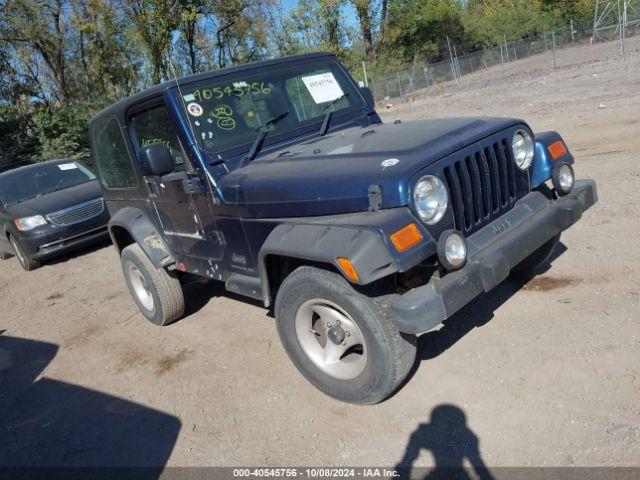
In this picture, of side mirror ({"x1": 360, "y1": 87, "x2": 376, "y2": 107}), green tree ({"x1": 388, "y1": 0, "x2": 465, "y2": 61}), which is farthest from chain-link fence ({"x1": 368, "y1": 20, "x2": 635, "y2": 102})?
side mirror ({"x1": 360, "y1": 87, "x2": 376, "y2": 107})

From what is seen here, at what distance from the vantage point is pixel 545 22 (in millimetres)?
40250

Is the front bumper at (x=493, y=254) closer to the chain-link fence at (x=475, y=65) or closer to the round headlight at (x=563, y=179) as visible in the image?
the round headlight at (x=563, y=179)

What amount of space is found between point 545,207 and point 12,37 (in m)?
Result: 25.4

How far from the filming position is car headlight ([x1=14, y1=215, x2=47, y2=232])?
321 inches

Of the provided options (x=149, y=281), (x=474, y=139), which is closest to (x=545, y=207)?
(x=474, y=139)

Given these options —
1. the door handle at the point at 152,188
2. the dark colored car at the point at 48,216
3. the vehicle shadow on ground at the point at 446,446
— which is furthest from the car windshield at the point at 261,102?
the dark colored car at the point at 48,216

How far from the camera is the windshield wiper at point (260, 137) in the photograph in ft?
12.1

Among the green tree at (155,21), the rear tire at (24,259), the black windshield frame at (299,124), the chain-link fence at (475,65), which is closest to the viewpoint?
the black windshield frame at (299,124)

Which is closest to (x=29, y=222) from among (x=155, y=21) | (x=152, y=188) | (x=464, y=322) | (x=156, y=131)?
(x=152, y=188)

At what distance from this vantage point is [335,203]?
291cm

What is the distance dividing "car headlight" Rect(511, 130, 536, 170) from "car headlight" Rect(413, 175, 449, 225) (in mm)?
899

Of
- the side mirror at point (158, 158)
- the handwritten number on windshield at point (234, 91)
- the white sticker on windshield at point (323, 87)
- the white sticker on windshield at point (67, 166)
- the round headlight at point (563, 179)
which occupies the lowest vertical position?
the round headlight at point (563, 179)

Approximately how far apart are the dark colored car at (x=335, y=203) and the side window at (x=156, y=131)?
0.6 inches

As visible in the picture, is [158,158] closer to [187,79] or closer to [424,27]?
[187,79]
